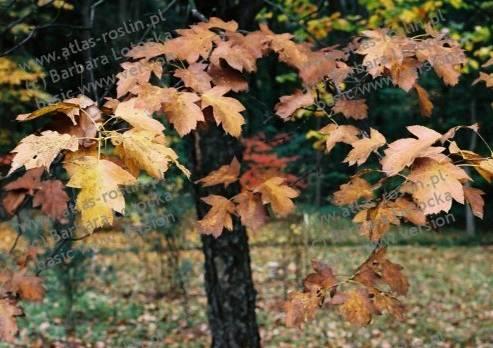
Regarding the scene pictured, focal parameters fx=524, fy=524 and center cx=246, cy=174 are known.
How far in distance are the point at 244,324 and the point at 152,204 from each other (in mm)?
4526

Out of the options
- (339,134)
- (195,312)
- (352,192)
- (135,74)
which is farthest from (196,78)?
(195,312)

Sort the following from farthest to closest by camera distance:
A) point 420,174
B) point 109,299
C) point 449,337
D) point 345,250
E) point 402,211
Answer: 1. point 345,250
2. point 109,299
3. point 449,337
4. point 402,211
5. point 420,174

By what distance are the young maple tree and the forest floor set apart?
3.82m

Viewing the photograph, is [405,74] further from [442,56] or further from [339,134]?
[339,134]

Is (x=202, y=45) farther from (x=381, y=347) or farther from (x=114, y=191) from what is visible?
(x=381, y=347)

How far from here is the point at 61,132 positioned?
1.33 m

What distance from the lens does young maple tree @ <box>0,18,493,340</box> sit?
3.89ft

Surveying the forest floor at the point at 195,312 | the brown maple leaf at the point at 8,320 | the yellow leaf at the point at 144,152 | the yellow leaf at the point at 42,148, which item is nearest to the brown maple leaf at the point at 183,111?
the yellow leaf at the point at 144,152

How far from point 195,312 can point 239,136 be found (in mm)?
5539

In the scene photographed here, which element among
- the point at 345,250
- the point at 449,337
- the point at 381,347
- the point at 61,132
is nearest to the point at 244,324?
the point at 61,132

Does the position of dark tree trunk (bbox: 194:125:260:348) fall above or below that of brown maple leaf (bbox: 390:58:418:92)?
below

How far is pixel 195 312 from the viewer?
684 centimetres

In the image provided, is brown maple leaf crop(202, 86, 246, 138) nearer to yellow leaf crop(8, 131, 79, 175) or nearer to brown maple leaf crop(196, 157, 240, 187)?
brown maple leaf crop(196, 157, 240, 187)

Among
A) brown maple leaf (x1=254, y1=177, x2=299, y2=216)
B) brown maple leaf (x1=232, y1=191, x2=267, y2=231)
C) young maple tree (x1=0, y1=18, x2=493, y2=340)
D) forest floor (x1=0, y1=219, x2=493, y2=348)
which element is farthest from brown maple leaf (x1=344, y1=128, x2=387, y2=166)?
forest floor (x1=0, y1=219, x2=493, y2=348)
